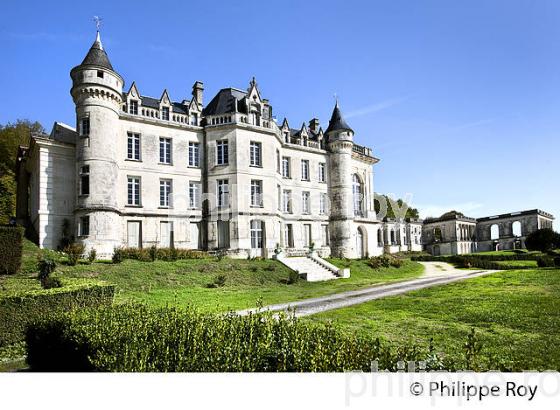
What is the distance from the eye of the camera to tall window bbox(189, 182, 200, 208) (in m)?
26.8

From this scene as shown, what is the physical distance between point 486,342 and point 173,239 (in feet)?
72.8

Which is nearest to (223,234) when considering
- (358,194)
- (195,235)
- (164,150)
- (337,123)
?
(195,235)

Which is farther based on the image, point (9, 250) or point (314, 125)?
point (314, 125)

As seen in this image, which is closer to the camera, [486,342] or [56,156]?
[486,342]

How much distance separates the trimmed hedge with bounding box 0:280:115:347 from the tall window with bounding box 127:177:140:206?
15.1 meters

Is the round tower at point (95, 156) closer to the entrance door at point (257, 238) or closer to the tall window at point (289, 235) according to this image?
the entrance door at point (257, 238)

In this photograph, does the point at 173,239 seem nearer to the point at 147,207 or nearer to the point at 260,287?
the point at 147,207

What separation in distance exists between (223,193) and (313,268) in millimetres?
8232

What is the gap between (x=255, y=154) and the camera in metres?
27.8

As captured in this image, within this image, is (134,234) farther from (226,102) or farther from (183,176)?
(226,102)

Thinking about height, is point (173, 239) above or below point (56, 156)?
below

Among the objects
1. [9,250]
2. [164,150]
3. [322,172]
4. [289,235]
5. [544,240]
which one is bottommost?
[544,240]
